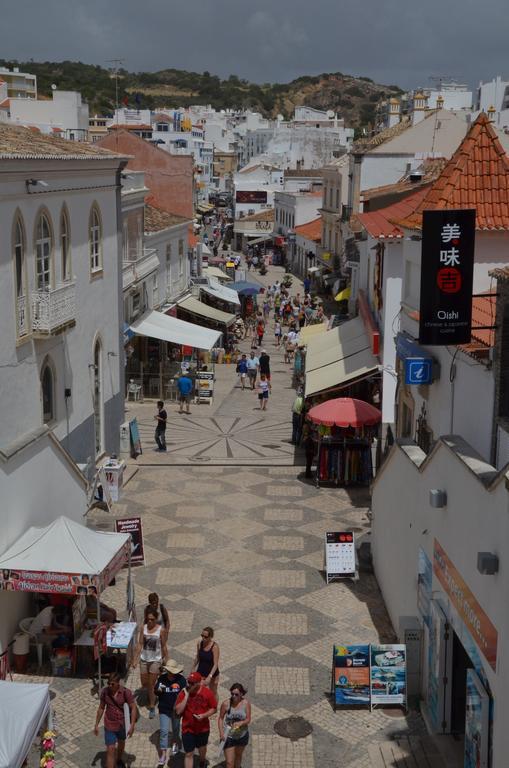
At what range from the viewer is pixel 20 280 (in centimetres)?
1598

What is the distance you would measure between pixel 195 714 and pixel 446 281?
5.83m

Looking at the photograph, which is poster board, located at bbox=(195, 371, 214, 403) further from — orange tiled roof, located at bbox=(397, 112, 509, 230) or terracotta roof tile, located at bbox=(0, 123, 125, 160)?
orange tiled roof, located at bbox=(397, 112, 509, 230)

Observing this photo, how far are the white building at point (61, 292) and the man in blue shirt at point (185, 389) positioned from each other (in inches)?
199

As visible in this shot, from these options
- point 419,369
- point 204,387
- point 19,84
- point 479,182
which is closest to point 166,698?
point 419,369

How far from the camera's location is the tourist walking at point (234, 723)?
977 cm

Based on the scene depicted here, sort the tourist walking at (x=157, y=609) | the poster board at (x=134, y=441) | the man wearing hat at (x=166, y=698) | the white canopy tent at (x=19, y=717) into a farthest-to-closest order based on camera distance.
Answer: the poster board at (x=134, y=441), the tourist walking at (x=157, y=609), the man wearing hat at (x=166, y=698), the white canopy tent at (x=19, y=717)

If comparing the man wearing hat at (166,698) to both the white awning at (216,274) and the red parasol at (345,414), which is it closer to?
the red parasol at (345,414)

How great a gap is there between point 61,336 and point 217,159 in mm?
142632

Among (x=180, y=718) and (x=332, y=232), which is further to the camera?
(x=332, y=232)

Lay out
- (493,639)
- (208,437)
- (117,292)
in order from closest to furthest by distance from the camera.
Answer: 1. (493,639)
2. (117,292)
3. (208,437)

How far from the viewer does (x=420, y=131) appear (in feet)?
120

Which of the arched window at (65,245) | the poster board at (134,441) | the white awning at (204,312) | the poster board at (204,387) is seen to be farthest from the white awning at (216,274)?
the arched window at (65,245)

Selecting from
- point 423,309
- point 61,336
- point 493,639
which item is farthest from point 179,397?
point 493,639

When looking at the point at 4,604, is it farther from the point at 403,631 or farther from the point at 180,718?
the point at 403,631
